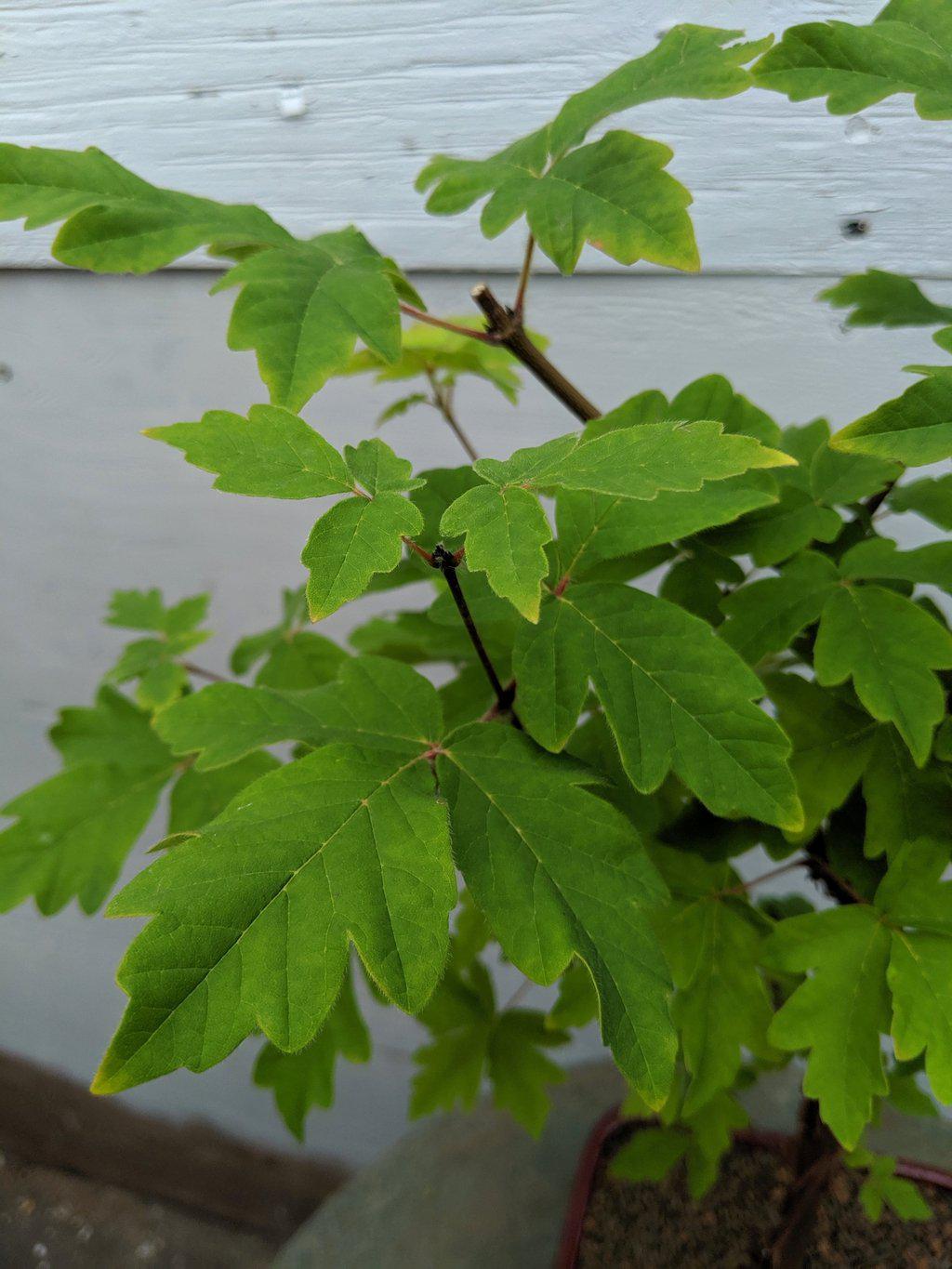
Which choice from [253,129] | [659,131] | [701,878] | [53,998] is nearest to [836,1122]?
[701,878]

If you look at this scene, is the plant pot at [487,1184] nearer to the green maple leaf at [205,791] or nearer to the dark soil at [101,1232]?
the green maple leaf at [205,791]

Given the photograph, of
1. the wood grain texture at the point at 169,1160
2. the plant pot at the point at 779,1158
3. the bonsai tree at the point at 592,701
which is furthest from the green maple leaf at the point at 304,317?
the wood grain texture at the point at 169,1160

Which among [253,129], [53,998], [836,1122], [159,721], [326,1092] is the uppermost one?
[253,129]

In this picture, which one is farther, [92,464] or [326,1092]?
[92,464]

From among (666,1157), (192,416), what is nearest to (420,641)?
(666,1157)

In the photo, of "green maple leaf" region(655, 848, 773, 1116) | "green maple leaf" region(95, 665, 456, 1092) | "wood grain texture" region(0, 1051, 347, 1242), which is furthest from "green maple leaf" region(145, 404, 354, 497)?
A: "wood grain texture" region(0, 1051, 347, 1242)

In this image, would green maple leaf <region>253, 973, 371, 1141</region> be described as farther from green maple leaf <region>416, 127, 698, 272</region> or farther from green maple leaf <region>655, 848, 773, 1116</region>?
green maple leaf <region>416, 127, 698, 272</region>

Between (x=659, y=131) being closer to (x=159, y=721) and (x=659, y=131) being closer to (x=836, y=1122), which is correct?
(x=159, y=721)
